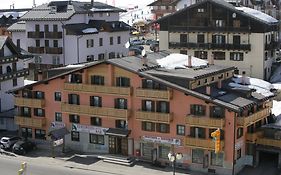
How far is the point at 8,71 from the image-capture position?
71.8 m

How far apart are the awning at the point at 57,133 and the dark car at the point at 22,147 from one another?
3.12 m

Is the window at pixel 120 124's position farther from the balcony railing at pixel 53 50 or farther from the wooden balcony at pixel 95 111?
the balcony railing at pixel 53 50

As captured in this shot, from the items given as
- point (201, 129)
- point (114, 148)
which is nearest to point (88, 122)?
point (114, 148)

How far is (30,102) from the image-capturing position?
6172cm

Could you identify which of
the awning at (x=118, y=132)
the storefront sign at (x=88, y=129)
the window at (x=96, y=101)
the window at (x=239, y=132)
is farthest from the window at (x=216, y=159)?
the window at (x=96, y=101)

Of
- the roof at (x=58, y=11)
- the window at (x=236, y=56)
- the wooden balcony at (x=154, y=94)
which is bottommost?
the wooden balcony at (x=154, y=94)

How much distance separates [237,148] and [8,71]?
3454 centimetres

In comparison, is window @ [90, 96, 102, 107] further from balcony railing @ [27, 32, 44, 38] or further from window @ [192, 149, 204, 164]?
balcony railing @ [27, 32, 44, 38]

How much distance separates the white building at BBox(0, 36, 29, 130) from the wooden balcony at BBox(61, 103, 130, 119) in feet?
39.7

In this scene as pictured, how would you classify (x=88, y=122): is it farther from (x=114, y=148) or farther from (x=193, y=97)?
(x=193, y=97)

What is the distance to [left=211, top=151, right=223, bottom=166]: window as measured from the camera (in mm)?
51662

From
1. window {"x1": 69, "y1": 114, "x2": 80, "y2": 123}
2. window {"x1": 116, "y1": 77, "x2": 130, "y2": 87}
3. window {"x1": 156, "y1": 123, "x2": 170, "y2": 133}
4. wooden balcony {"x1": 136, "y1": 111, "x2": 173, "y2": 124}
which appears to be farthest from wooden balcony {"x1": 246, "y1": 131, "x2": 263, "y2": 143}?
window {"x1": 69, "y1": 114, "x2": 80, "y2": 123}

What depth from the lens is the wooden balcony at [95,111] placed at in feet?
183

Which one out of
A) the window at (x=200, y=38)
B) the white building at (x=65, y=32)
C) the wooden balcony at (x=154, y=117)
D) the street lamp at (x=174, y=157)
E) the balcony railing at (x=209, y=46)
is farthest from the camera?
the white building at (x=65, y=32)
